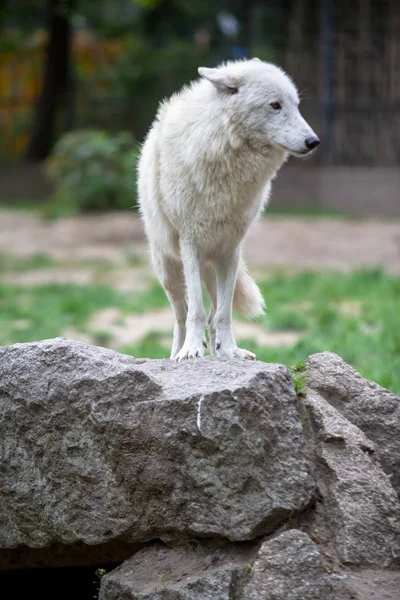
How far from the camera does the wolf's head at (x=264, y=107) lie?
13.2 feet

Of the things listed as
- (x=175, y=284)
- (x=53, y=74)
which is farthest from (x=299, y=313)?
(x=53, y=74)

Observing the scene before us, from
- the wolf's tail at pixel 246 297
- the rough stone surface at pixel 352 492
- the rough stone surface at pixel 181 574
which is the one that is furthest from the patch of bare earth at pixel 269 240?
the rough stone surface at pixel 181 574

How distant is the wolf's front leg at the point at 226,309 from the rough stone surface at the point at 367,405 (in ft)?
1.60

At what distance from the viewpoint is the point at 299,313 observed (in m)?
9.16

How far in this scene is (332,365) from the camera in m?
4.09

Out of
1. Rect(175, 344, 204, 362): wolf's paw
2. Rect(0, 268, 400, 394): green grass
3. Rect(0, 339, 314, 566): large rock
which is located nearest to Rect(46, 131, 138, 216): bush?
Rect(0, 268, 400, 394): green grass

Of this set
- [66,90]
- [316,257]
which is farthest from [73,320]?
[66,90]

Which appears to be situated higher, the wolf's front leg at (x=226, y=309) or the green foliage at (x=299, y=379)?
the wolf's front leg at (x=226, y=309)

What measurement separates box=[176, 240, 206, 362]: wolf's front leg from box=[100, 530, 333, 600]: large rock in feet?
3.53

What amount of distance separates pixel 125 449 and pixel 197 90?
193 cm

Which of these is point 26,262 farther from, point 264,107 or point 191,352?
point 264,107

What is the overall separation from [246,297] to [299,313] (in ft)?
14.4

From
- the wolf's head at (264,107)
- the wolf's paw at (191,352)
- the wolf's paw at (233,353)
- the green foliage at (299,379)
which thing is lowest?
the green foliage at (299,379)

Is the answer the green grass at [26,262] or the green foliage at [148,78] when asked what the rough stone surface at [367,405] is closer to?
the green grass at [26,262]
